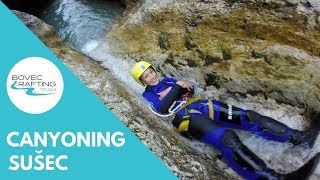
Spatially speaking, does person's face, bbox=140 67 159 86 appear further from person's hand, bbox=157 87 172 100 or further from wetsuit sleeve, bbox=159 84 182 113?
wetsuit sleeve, bbox=159 84 182 113

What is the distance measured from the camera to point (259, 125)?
16.4ft

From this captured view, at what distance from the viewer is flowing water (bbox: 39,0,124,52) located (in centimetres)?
770

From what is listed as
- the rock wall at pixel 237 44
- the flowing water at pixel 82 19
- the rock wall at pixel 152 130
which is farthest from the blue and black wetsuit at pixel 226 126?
the flowing water at pixel 82 19

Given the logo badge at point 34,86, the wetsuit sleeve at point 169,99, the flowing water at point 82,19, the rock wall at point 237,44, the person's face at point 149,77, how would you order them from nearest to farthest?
1. the logo badge at point 34,86
2. the wetsuit sleeve at point 169,99
3. the rock wall at point 237,44
4. the person's face at point 149,77
5. the flowing water at point 82,19

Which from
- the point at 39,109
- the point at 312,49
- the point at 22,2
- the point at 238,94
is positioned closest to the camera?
the point at 39,109

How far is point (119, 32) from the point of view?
7.23 meters

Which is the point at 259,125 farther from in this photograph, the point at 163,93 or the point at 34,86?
the point at 34,86

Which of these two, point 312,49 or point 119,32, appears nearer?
point 312,49

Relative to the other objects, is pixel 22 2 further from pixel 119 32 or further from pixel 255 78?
pixel 255 78

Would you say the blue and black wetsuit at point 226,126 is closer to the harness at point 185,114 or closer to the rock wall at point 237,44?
the harness at point 185,114

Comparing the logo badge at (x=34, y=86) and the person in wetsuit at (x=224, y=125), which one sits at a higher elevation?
the logo badge at (x=34, y=86)

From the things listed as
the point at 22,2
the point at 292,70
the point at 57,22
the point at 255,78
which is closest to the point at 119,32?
the point at 57,22

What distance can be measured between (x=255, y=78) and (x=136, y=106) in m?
1.67

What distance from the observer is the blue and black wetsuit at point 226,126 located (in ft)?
14.7
